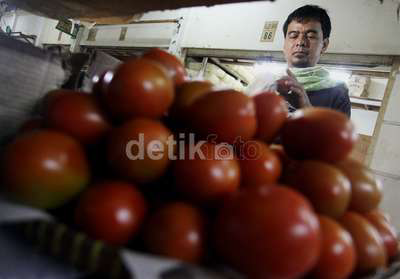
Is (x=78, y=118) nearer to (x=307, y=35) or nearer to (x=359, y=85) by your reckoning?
(x=307, y=35)

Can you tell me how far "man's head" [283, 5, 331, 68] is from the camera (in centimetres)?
206

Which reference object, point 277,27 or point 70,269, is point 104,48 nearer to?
point 277,27

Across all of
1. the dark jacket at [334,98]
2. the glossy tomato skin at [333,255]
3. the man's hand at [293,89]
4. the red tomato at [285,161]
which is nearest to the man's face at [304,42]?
the dark jacket at [334,98]

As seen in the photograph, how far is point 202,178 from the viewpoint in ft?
1.72

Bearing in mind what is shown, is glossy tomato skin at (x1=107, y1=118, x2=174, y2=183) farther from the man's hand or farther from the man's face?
the man's face

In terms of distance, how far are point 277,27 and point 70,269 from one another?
111 inches

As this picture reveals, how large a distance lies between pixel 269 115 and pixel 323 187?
7.1 inches

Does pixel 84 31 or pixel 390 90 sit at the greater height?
pixel 84 31

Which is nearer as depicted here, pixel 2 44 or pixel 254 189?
pixel 254 189

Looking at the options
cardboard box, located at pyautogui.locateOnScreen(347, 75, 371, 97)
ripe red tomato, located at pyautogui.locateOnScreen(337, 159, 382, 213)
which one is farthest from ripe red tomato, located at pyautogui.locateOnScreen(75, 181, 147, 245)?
cardboard box, located at pyautogui.locateOnScreen(347, 75, 371, 97)

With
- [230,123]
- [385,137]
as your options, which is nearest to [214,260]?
[230,123]

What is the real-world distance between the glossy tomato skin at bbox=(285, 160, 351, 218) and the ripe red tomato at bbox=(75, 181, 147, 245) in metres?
0.27

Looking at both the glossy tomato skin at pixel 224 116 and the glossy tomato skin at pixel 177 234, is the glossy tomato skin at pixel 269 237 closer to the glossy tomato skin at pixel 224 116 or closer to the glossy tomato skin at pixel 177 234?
the glossy tomato skin at pixel 177 234

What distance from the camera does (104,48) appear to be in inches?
180
